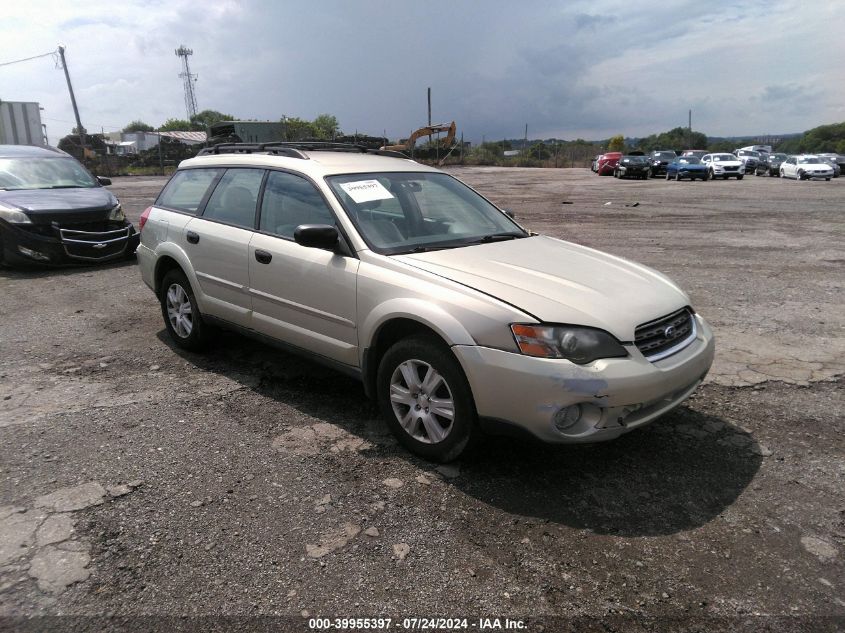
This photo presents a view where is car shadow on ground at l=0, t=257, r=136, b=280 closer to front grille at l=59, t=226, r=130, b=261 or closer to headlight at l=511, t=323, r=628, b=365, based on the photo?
front grille at l=59, t=226, r=130, b=261

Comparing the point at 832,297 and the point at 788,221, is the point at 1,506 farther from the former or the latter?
the point at 788,221

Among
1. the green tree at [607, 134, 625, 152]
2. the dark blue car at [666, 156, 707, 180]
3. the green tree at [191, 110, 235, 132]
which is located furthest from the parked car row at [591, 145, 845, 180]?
the green tree at [191, 110, 235, 132]

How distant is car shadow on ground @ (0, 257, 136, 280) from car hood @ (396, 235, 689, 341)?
23.7 ft

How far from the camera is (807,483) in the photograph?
3188mm

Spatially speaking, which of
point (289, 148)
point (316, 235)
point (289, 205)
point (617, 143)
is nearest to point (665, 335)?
point (316, 235)

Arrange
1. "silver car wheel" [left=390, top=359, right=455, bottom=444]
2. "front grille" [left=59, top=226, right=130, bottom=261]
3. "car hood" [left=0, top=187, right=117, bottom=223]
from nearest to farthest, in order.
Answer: "silver car wheel" [left=390, top=359, right=455, bottom=444] < "car hood" [left=0, top=187, right=117, bottom=223] < "front grille" [left=59, top=226, right=130, bottom=261]

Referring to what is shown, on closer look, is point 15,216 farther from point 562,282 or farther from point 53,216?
point 562,282

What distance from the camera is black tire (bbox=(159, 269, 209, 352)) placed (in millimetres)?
5027

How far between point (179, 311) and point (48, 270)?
5.10m

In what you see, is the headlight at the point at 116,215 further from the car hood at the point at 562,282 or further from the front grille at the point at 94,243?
the car hood at the point at 562,282

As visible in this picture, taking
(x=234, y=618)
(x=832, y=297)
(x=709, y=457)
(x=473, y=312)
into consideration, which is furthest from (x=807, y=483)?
(x=832, y=297)

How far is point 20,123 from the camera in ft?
126

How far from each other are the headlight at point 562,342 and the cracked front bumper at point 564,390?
1.6 inches

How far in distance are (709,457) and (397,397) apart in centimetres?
181
